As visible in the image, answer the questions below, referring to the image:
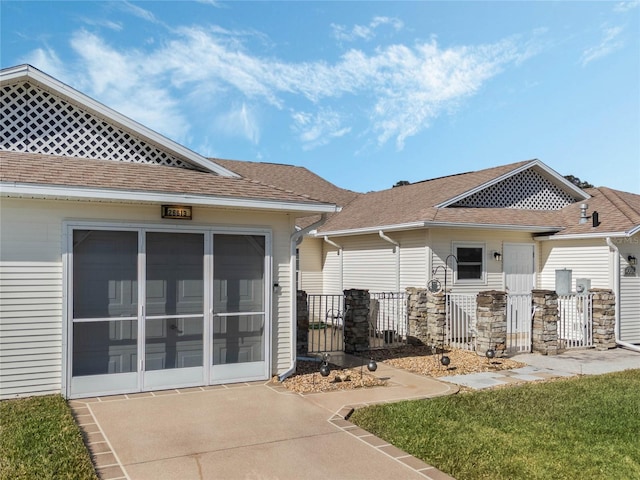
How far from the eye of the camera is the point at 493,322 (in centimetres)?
1037

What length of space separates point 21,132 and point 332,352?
7088 millimetres

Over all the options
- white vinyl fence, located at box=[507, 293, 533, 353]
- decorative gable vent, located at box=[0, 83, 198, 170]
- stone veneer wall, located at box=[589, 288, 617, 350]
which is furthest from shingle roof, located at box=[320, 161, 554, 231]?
decorative gable vent, located at box=[0, 83, 198, 170]

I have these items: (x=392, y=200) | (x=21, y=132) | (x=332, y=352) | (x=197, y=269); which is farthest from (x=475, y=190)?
(x=21, y=132)

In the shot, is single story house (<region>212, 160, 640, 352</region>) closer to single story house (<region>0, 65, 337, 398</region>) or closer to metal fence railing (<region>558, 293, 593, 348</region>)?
metal fence railing (<region>558, 293, 593, 348</region>)

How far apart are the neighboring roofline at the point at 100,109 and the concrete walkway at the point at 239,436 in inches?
148

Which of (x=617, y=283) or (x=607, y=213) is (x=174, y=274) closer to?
(x=617, y=283)

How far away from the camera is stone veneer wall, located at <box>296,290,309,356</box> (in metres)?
10.3

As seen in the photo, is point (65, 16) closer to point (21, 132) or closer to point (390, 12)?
point (21, 132)

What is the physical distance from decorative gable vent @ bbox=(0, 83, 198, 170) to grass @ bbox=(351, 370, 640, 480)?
17.9 ft

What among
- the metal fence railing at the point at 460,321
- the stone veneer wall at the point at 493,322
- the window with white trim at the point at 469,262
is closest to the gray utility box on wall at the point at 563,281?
the window with white trim at the point at 469,262

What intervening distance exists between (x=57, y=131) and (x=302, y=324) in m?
5.69

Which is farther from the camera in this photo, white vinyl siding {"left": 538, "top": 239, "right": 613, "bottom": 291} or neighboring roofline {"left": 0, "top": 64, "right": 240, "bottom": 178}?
white vinyl siding {"left": 538, "top": 239, "right": 613, "bottom": 291}

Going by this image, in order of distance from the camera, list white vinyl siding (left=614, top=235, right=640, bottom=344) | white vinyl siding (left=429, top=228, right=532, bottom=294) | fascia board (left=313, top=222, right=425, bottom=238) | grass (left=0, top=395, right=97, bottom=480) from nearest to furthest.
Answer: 1. grass (left=0, top=395, right=97, bottom=480)
2. fascia board (left=313, top=222, right=425, bottom=238)
3. white vinyl siding (left=614, top=235, right=640, bottom=344)
4. white vinyl siding (left=429, top=228, right=532, bottom=294)

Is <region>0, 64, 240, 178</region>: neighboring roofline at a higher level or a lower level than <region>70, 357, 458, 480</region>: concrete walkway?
higher
